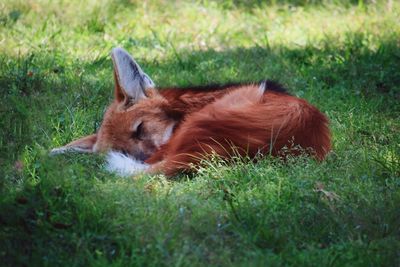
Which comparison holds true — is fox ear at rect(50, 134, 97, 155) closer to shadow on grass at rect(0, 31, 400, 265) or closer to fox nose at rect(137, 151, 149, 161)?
shadow on grass at rect(0, 31, 400, 265)

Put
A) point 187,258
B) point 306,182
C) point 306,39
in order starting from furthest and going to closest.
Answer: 1. point 306,39
2. point 306,182
3. point 187,258

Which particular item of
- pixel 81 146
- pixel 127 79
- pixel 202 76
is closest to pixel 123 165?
pixel 81 146

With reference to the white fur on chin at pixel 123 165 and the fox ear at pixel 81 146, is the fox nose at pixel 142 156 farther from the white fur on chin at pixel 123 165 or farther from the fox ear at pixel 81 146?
the fox ear at pixel 81 146

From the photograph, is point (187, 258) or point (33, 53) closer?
point (187, 258)

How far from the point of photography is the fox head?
420 centimetres

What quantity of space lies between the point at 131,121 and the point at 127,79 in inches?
11.1

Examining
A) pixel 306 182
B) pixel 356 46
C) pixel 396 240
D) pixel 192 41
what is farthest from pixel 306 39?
pixel 396 240

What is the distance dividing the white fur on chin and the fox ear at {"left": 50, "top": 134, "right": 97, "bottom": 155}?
11.4 inches

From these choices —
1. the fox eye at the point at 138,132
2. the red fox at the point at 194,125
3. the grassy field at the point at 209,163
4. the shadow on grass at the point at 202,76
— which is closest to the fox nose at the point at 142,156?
the red fox at the point at 194,125

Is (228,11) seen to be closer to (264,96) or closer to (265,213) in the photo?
(264,96)

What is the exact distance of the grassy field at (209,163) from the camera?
295 cm

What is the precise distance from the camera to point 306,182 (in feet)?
11.4

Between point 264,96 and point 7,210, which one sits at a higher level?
point 264,96

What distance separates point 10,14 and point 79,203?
4.11m
